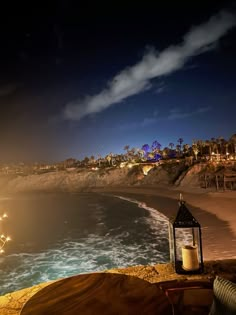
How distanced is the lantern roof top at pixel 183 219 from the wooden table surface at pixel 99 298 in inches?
57.0

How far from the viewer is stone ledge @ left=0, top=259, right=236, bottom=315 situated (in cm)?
362

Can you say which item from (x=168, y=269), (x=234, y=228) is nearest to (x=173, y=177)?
(x=234, y=228)

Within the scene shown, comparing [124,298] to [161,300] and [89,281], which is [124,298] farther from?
[89,281]

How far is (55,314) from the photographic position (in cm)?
177

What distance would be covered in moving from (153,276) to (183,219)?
1.31m

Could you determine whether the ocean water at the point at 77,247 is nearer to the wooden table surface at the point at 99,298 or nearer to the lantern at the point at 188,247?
the lantern at the point at 188,247

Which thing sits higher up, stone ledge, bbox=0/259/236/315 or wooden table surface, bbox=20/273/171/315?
wooden table surface, bbox=20/273/171/315

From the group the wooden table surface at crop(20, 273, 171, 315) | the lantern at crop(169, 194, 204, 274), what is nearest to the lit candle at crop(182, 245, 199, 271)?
the lantern at crop(169, 194, 204, 274)

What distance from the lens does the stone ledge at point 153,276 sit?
3616 millimetres

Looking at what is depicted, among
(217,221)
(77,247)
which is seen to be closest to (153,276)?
(77,247)

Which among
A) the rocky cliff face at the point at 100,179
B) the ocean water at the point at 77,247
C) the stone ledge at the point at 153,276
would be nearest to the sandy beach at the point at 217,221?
the stone ledge at the point at 153,276

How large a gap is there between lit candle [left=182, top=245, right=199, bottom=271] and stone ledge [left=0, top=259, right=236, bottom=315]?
197mm

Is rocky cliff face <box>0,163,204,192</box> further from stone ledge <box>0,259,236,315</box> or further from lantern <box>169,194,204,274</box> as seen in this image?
lantern <box>169,194,204,274</box>

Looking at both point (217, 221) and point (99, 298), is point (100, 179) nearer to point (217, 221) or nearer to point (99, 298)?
point (217, 221)
